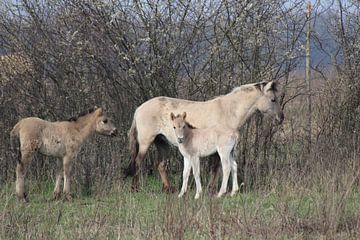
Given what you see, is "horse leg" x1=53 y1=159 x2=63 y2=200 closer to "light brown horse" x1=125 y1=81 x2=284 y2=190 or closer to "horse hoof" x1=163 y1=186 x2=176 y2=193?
"light brown horse" x1=125 y1=81 x2=284 y2=190

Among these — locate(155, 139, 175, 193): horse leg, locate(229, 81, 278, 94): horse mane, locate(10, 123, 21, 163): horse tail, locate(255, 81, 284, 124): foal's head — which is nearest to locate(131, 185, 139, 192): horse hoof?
locate(155, 139, 175, 193): horse leg

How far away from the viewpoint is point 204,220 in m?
8.49

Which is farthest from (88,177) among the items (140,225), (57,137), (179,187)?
(140,225)

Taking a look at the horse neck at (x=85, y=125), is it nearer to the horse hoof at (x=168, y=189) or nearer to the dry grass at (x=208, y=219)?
the horse hoof at (x=168, y=189)

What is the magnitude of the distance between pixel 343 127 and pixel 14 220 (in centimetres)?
834

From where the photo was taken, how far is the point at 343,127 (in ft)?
48.5

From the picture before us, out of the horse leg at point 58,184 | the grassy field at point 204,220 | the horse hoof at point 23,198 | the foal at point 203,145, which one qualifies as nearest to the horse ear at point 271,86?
the foal at point 203,145

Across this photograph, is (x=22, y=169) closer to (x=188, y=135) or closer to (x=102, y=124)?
(x=102, y=124)

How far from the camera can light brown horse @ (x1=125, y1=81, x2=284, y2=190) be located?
1282 cm

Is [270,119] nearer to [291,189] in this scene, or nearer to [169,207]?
[291,189]

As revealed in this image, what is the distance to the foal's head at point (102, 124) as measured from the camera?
1289cm

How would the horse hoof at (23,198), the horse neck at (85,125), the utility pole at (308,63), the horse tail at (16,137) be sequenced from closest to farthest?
the horse hoof at (23,198) < the horse tail at (16,137) < the horse neck at (85,125) < the utility pole at (308,63)

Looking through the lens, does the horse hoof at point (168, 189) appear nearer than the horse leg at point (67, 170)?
No

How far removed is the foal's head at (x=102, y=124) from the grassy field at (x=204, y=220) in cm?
304
